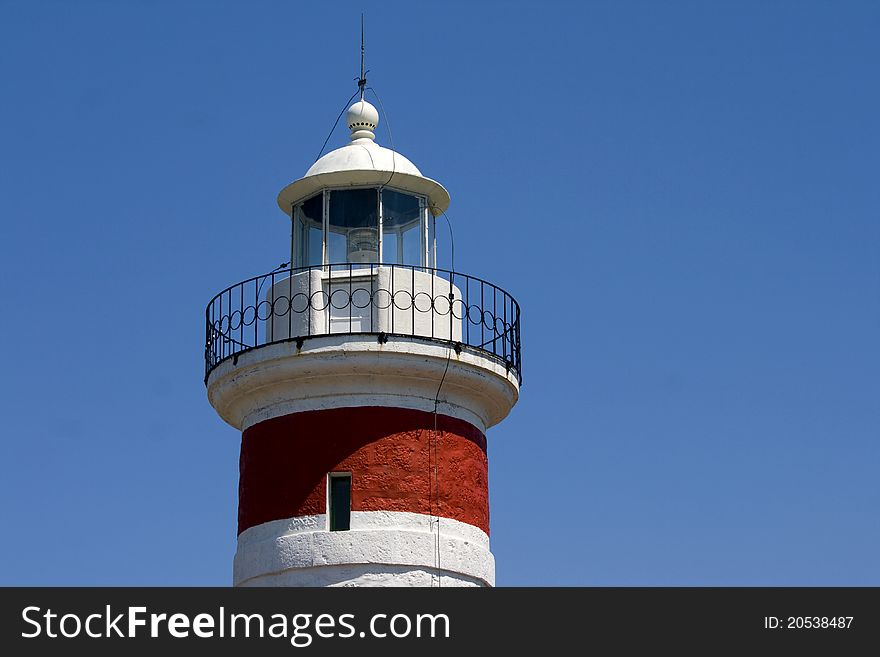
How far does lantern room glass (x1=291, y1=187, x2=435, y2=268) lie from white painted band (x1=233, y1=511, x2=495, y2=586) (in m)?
→ 2.97

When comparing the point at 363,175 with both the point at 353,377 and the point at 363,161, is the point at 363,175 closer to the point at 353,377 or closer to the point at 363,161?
the point at 363,161

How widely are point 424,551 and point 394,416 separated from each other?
4.76 ft

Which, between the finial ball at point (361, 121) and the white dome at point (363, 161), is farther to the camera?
the finial ball at point (361, 121)

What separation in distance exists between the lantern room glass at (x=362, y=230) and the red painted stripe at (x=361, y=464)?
1.88 meters

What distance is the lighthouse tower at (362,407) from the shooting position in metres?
23.3

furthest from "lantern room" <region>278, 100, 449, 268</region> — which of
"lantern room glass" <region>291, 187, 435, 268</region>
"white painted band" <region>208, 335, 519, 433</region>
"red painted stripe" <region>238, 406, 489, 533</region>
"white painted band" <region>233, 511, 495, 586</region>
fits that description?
"white painted band" <region>233, 511, 495, 586</region>

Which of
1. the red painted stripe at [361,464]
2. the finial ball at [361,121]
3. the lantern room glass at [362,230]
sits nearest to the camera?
the red painted stripe at [361,464]

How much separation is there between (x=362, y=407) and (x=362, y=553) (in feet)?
5.13

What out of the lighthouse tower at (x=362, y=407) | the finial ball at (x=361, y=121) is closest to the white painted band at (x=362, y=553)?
the lighthouse tower at (x=362, y=407)

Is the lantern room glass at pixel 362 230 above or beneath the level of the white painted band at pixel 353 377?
above

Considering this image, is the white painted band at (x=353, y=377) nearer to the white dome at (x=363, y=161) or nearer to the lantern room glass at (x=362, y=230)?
the lantern room glass at (x=362, y=230)

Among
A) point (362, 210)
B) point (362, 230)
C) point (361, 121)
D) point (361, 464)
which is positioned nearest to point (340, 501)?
point (361, 464)

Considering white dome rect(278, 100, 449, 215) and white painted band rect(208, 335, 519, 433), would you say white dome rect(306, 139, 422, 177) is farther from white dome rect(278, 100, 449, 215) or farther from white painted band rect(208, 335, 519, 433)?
white painted band rect(208, 335, 519, 433)

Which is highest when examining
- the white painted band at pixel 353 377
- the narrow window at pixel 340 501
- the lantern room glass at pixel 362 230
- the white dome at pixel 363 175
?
the white dome at pixel 363 175
